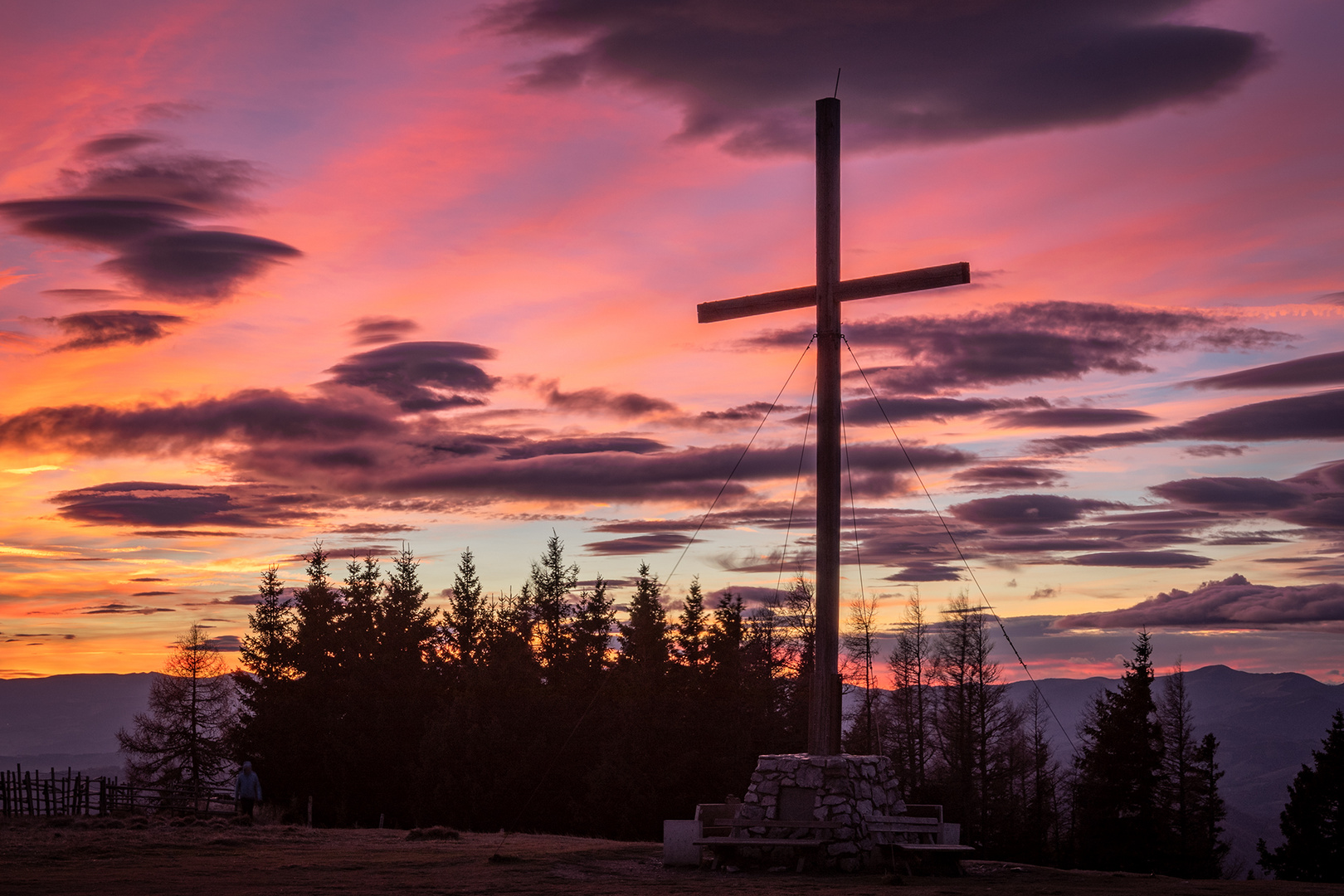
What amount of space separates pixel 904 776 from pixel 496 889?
40.0 m

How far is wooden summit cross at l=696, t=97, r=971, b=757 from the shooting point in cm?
1717

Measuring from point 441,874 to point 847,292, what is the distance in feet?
34.8

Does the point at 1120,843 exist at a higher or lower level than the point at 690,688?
lower

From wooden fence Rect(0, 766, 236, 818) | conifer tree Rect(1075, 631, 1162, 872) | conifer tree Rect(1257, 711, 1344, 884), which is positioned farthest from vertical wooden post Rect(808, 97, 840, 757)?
conifer tree Rect(1257, 711, 1344, 884)

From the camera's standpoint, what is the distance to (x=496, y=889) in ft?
46.1

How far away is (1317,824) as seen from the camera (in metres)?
47.8

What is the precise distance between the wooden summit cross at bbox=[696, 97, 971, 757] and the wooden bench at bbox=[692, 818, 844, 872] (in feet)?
3.85

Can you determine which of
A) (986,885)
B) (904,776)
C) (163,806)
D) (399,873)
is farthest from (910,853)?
(904,776)

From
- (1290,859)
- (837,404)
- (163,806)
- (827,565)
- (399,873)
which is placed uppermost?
(837,404)

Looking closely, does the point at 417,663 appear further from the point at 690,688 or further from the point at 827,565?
the point at 827,565

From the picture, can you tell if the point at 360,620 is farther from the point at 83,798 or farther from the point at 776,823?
the point at 776,823

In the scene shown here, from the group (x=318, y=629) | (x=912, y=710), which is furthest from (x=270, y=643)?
(x=912, y=710)

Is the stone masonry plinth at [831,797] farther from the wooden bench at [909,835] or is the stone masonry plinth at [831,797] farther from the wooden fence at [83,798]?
the wooden fence at [83,798]

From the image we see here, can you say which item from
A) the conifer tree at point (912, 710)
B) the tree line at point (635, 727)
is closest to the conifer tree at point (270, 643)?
the tree line at point (635, 727)
